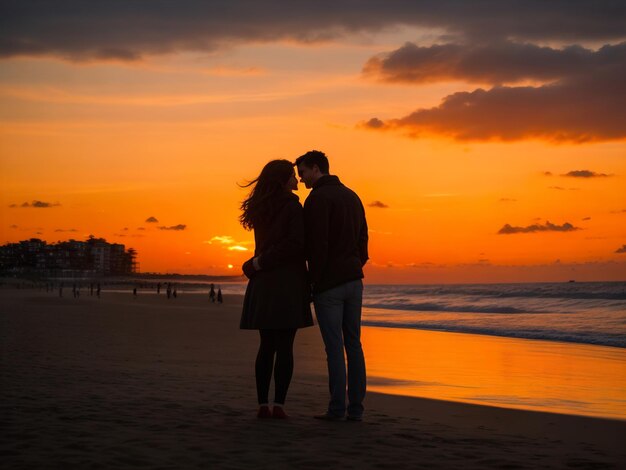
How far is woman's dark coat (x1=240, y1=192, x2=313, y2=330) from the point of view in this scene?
600 centimetres

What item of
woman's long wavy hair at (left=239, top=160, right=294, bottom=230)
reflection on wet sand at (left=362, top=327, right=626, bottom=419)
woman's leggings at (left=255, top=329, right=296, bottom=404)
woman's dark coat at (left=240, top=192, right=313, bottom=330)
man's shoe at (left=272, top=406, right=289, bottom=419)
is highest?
woman's long wavy hair at (left=239, top=160, right=294, bottom=230)

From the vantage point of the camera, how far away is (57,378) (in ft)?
27.2

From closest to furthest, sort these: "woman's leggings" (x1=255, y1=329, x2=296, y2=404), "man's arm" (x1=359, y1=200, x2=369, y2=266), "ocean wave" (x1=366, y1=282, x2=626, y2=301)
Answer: "woman's leggings" (x1=255, y1=329, x2=296, y2=404)
"man's arm" (x1=359, y1=200, x2=369, y2=266)
"ocean wave" (x1=366, y1=282, x2=626, y2=301)

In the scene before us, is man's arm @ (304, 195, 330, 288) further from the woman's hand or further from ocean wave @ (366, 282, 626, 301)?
ocean wave @ (366, 282, 626, 301)

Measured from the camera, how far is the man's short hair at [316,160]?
6363 millimetres

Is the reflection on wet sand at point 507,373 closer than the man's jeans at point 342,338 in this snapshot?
No

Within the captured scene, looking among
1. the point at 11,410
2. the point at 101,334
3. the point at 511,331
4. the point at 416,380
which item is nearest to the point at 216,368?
the point at 416,380

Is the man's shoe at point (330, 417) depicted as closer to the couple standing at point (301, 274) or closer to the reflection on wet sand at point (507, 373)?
the couple standing at point (301, 274)

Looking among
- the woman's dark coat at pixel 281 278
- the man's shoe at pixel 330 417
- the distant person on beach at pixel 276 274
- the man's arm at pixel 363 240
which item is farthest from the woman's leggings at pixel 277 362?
the man's arm at pixel 363 240

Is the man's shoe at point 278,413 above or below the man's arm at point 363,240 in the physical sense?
below

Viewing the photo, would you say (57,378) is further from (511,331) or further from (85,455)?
(511,331)

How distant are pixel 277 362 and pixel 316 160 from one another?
1.73 metres

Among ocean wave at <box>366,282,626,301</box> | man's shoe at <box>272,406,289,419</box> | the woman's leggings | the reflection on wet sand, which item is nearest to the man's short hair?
the woman's leggings

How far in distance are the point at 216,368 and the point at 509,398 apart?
13.9 feet
